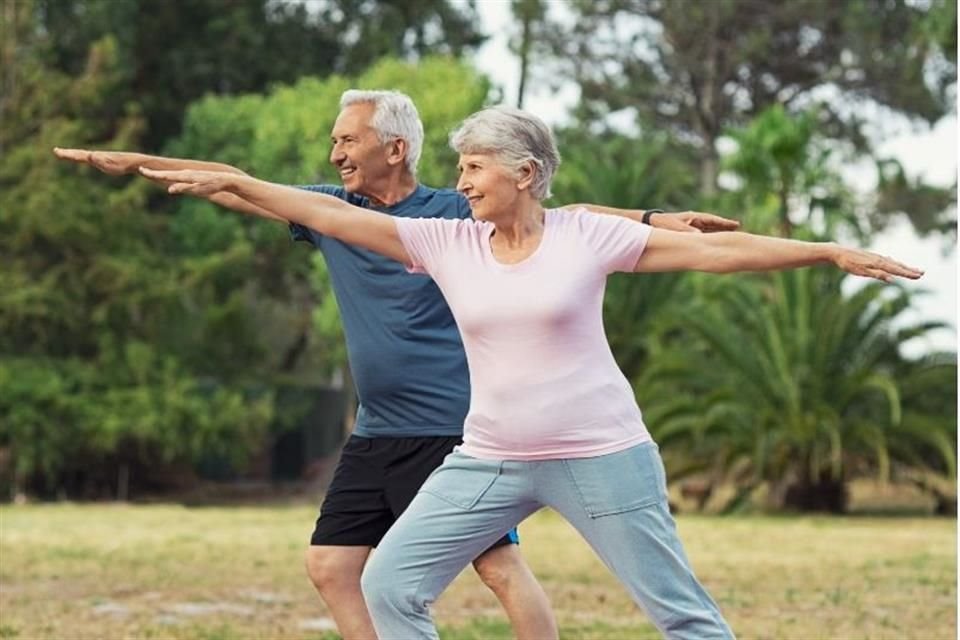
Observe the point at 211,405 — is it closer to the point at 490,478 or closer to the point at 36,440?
the point at 36,440

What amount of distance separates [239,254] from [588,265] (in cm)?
3217

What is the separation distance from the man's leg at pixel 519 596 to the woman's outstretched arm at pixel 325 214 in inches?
52.7

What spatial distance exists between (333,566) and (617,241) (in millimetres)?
1878

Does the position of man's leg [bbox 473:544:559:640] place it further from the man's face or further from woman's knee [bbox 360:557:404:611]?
the man's face

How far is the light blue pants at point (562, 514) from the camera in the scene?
18.5ft

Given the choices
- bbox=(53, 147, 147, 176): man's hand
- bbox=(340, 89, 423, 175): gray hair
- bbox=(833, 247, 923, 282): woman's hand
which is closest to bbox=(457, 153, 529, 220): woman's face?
bbox=(833, 247, 923, 282): woman's hand

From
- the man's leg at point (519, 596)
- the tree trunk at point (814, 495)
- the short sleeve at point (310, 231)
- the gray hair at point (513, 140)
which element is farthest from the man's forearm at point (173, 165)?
the tree trunk at point (814, 495)

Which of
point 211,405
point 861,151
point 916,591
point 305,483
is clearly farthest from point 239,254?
point 916,591

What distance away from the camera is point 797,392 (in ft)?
91.8

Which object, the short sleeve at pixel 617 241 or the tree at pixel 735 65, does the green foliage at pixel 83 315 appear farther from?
the short sleeve at pixel 617 241

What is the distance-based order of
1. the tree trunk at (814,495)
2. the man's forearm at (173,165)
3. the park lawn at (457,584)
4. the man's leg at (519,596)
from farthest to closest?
the tree trunk at (814,495)
the park lawn at (457,584)
the man's leg at (519,596)
the man's forearm at (173,165)

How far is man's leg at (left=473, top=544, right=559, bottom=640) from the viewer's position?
687 cm

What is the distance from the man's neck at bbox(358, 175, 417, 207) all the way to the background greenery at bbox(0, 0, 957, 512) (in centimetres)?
2023

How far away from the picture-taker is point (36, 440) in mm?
34469
